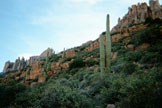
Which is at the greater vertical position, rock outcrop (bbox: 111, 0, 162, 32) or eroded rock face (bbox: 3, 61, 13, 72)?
rock outcrop (bbox: 111, 0, 162, 32)

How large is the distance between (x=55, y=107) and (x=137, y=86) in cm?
277

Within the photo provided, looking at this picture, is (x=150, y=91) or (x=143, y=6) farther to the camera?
(x=143, y=6)

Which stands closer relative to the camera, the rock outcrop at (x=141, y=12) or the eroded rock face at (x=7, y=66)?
the rock outcrop at (x=141, y=12)

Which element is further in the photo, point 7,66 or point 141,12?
point 7,66

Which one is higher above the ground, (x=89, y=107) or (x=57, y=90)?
(x=57, y=90)

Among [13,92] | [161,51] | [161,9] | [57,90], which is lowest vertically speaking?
[13,92]

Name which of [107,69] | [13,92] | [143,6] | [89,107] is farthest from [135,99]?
[143,6]

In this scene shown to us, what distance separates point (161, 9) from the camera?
120 ft

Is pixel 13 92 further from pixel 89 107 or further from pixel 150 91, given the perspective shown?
pixel 150 91

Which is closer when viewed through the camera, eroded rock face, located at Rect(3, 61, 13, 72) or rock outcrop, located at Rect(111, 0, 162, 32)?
rock outcrop, located at Rect(111, 0, 162, 32)

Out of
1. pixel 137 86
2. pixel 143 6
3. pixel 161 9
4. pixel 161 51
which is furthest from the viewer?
pixel 143 6

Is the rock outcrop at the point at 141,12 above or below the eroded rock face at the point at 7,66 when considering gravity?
above

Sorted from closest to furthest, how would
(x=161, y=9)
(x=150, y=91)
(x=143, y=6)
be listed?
(x=150, y=91)
(x=161, y=9)
(x=143, y=6)

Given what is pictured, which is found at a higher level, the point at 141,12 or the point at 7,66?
the point at 141,12
